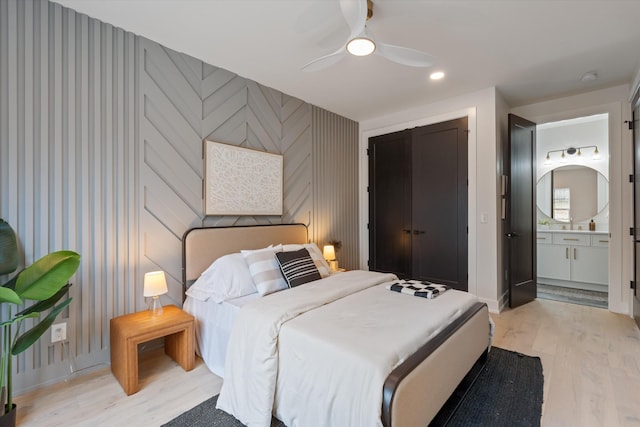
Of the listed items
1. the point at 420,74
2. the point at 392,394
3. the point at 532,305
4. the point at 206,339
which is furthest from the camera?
the point at 532,305

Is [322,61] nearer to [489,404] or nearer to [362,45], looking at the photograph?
[362,45]

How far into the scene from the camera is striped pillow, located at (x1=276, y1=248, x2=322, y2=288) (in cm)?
261

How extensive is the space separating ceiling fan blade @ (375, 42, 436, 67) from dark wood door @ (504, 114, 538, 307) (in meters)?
2.11

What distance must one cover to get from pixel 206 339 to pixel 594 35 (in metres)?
4.00

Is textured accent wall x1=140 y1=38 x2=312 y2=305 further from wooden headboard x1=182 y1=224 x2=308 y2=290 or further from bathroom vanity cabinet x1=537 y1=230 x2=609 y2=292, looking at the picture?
bathroom vanity cabinet x1=537 y1=230 x2=609 y2=292

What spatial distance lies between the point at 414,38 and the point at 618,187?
3064mm

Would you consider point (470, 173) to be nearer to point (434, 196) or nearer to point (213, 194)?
point (434, 196)

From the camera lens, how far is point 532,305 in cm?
385

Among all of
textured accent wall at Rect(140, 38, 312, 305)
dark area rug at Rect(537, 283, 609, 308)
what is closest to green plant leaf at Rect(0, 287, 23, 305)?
textured accent wall at Rect(140, 38, 312, 305)

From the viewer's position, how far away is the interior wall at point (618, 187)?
3391mm

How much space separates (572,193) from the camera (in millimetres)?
4996

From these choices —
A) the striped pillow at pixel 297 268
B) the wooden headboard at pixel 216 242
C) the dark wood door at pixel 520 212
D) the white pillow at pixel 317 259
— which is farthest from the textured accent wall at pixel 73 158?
the dark wood door at pixel 520 212

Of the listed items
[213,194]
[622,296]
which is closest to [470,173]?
[622,296]

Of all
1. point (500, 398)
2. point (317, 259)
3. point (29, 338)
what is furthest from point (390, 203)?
point (29, 338)
